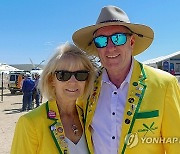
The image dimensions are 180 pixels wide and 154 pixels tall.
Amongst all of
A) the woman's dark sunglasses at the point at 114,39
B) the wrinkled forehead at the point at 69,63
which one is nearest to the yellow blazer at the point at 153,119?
the woman's dark sunglasses at the point at 114,39

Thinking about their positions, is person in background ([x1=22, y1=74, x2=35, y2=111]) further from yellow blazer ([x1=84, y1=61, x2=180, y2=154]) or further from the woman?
yellow blazer ([x1=84, y1=61, x2=180, y2=154])

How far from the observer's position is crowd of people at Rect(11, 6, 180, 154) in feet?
8.01

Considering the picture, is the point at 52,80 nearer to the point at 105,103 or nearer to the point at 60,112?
the point at 60,112

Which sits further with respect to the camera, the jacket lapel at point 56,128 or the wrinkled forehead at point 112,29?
the wrinkled forehead at point 112,29

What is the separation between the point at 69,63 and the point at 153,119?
0.82 metres

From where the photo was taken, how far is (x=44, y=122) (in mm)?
2510

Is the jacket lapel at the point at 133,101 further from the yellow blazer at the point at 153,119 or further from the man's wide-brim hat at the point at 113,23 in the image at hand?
the man's wide-brim hat at the point at 113,23

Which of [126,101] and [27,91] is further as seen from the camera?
[27,91]

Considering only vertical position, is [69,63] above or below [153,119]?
above

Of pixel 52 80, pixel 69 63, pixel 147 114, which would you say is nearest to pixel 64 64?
pixel 69 63

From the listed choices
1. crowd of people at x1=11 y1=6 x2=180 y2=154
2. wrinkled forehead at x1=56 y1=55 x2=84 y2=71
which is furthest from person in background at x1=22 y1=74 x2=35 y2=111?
wrinkled forehead at x1=56 y1=55 x2=84 y2=71

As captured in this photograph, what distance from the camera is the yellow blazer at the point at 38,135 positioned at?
2.41 meters

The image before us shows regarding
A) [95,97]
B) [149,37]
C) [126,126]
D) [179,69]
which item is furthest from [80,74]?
[179,69]

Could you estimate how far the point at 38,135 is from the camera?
2447 millimetres
